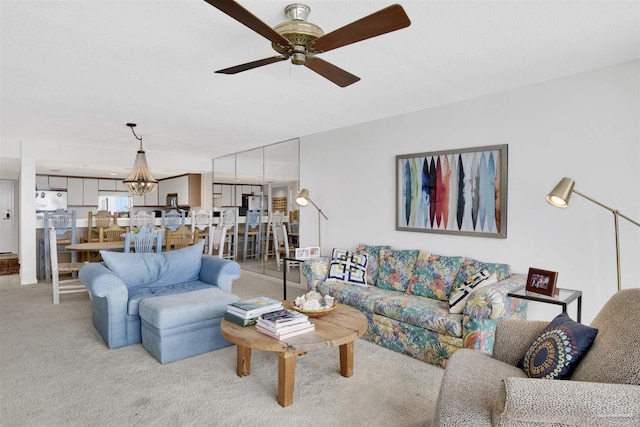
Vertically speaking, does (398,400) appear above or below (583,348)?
below

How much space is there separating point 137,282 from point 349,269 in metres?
2.12

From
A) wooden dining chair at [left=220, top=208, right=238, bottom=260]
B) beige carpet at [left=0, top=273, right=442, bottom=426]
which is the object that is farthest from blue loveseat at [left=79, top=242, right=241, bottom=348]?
wooden dining chair at [left=220, top=208, right=238, bottom=260]

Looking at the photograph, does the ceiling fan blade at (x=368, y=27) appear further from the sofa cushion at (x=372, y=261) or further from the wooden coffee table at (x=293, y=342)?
the sofa cushion at (x=372, y=261)

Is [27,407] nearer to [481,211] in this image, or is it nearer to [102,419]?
[102,419]

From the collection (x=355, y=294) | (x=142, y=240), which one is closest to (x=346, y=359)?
(x=355, y=294)

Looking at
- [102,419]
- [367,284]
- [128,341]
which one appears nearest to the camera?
[102,419]

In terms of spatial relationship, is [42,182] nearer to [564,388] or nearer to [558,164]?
[558,164]

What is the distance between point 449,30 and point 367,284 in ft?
8.31

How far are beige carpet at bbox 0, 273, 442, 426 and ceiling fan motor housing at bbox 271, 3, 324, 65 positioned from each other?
6.64 feet

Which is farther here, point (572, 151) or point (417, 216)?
point (417, 216)

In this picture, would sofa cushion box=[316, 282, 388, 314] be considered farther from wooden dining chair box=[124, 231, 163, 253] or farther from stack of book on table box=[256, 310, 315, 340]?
wooden dining chair box=[124, 231, 163, 253]

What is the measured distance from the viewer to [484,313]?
2598 millimetres

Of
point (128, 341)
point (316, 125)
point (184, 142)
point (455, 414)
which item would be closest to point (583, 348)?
point (455, 414)

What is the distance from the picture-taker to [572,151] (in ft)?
9.78
